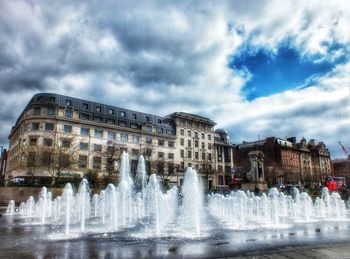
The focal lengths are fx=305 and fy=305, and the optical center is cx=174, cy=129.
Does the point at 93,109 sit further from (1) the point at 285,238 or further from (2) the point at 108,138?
(1) the point at 285,238

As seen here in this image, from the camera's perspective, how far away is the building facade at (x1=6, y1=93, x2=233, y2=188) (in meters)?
53.4

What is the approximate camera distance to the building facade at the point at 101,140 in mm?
53375

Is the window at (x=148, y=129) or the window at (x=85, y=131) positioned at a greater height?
the window at (x=148, y=129)

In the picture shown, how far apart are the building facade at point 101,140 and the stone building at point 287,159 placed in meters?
18.3

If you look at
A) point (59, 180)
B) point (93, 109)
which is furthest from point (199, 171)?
point (59, 180)

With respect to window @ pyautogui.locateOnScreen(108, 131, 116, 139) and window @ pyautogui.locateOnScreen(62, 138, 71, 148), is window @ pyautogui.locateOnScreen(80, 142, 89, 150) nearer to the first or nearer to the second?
window @ pyautogui.locateOnScreen(62, 138, 71, 148)

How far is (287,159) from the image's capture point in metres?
98.2

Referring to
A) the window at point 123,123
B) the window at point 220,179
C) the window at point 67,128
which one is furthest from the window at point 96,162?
the window at point 220,179

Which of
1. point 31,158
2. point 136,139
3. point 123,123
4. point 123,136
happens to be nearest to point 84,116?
point 123,123

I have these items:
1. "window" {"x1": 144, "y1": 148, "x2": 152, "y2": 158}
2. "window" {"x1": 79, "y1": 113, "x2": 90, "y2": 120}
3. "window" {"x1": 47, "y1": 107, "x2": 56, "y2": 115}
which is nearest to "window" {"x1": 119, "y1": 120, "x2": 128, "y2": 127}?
"window" {"x1": 79, "y1": 113, "x2": 90, "y2": 120}

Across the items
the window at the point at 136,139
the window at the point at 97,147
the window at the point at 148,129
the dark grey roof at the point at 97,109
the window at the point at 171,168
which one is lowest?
the window at the point at 171,168

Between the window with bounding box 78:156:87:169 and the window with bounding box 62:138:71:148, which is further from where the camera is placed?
the window with bounding box 78:156:87:169

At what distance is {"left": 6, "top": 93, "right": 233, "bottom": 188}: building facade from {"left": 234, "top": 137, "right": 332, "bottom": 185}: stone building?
18323 millimetres

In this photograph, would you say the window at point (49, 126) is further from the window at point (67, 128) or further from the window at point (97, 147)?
the window at point (97, 147)
